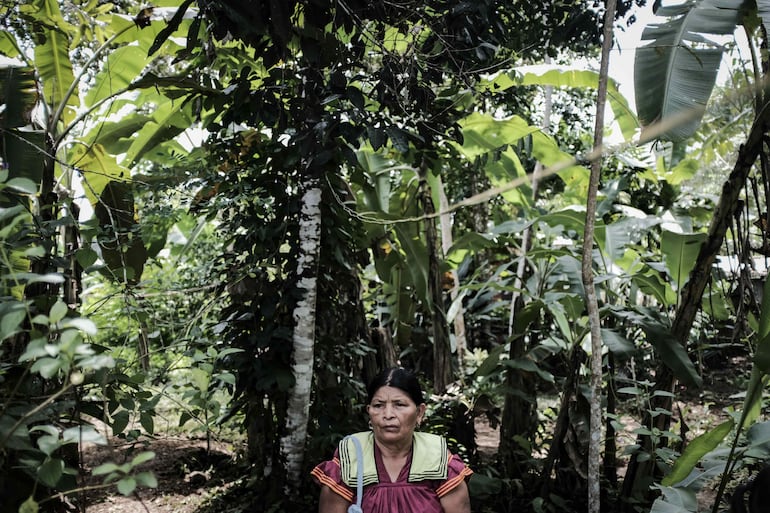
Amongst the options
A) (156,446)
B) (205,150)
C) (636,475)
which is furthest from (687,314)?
(156,446)

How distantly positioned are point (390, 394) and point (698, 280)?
1852 millimetres

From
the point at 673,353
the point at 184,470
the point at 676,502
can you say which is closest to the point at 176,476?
the point at 184,470

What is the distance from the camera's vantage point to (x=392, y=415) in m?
2.32

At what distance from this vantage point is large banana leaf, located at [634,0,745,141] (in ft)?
9.48

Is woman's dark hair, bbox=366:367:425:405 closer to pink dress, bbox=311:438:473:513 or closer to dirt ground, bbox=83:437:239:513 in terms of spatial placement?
pink dress, bbox=311:438:473:513

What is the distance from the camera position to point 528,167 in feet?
24.5

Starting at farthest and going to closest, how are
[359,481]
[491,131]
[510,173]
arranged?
[510,173] → [491,131] → [359,481]

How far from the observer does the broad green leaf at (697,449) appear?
2367 millimetres

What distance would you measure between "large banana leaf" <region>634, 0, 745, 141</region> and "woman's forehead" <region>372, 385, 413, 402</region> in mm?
1525

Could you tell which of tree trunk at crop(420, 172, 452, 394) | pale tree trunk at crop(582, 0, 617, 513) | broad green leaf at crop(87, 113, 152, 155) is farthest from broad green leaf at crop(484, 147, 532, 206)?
broad green leaf at crop(87, 113, 152, 155)

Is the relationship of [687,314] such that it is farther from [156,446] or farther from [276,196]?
[156,446]

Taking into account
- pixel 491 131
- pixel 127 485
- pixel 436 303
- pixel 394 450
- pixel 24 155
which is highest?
pixel 491 131

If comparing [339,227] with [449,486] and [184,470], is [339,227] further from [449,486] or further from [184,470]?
[184,470]

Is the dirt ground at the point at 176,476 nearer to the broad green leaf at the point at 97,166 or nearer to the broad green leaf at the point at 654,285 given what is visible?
the broad green leaf at the point at 97,166
